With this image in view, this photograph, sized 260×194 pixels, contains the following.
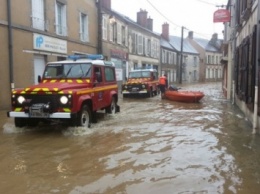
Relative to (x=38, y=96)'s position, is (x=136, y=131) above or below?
below

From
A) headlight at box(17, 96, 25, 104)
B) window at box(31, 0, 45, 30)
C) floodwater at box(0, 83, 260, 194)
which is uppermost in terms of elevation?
window at box(31, 0, 45, 30)

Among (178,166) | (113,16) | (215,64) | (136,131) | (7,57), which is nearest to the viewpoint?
(178,166)

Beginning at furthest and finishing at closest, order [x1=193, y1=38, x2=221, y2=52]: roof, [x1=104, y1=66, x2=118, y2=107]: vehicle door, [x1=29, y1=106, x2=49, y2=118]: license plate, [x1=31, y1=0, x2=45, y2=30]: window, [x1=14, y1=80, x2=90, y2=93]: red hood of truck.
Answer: [x1=193, y1=38, x2=221, y2=52]: roof < [x1=31, y1=0, x2=45, y2=30]: window < [x1=104, y1=66, x2=118, y2=107]: vehicle door < [x1=14, y1=80, x2=90, y2=93]: red hood of truck < [x1=29, y1=106, x2=49, y2=118]: license plate

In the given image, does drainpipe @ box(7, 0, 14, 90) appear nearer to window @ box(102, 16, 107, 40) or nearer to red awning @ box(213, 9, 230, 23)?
red awning @ box(213, 9, 230, 23)

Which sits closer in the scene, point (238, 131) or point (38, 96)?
point (38, 96)

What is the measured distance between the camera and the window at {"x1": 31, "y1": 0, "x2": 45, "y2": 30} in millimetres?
15680

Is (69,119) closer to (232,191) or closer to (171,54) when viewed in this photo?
(232,191)

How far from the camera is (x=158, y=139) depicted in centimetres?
830

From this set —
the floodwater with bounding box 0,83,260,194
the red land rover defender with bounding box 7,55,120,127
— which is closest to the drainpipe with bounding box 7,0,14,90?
the floodwater with bounding box 0,83,260,194

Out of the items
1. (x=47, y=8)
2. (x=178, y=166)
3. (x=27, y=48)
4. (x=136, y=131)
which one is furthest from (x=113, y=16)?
(x=178, y=166)

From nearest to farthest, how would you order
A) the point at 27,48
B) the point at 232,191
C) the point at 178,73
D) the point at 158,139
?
the point at 232,191 → the point at 158,139 → the point at 27,48 → the point at 178,73

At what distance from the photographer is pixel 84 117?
9133 millimetres

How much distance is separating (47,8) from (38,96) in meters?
9.59

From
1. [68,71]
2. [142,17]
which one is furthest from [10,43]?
[142,17]
